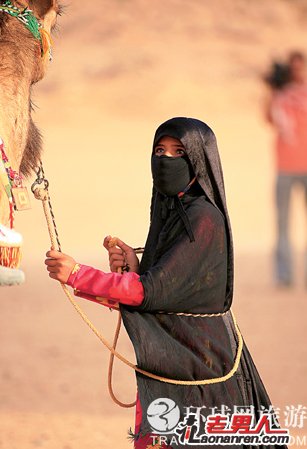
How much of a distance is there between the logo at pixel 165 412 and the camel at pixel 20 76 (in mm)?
869

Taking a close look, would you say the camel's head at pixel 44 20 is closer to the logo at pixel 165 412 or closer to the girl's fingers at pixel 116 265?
the girl's fingers at pixel 116 265

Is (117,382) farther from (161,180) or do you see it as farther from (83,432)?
(161,180)

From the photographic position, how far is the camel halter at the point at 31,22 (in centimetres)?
423

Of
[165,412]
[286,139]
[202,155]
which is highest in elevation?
[286,139]

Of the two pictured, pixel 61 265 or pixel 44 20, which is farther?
pixel 44 20

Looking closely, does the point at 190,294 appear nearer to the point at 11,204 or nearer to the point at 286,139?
the point at 11,204

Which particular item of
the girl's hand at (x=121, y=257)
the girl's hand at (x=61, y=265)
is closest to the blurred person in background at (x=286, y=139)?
the girl's hand at (x=121, y=257)

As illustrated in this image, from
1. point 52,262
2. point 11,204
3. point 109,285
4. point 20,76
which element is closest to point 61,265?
point 52,262

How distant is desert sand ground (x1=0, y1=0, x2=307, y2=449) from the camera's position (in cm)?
789

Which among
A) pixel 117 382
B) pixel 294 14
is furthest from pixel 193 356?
pixel 294 14

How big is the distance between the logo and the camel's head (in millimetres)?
1389

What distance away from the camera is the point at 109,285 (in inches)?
158

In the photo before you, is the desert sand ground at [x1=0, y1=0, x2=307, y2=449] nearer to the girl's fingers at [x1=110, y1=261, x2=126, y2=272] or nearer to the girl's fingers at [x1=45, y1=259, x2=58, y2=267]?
the girl's fingers at [x1=110, y1=261, x2=126, y2=272]

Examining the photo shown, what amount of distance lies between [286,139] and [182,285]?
27.3 ft
